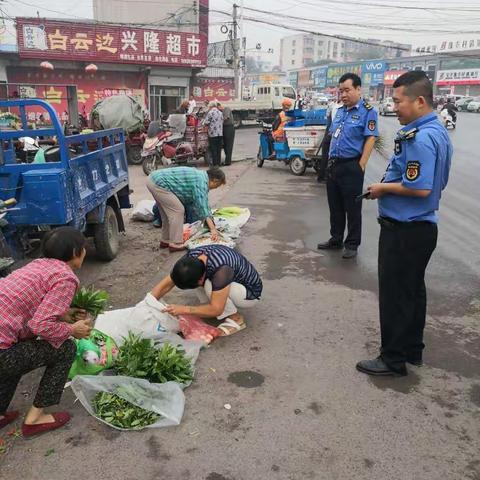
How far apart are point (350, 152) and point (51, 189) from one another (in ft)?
10.2

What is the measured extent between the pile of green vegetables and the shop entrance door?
26.4 metres

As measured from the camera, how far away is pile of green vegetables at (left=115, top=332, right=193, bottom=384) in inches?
116

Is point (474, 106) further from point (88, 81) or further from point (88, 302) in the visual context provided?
point (88, 302)

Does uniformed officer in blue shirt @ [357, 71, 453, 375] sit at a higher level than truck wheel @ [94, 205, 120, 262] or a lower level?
higher

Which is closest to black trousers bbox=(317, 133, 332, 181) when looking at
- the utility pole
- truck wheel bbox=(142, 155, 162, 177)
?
truck wheel bbox=(142, 155, 162, 177)

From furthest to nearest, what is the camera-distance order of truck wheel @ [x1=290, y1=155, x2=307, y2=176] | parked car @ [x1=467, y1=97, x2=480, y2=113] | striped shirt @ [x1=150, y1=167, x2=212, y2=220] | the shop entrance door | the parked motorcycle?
parked car @ [x1=467, y1=97, x2=480, y2=113], the shop entrance door, the parked motorcycle, truck wheel @ [x1=290, y1=155, x2=307, y2=176], striped shirt @ [x1=150, y1=167, x2=212, y2=220]

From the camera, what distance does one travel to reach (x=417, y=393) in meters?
3.00

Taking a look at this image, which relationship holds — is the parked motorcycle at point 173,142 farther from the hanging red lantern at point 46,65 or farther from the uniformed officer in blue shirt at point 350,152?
the hanging red lantern at point 46,65

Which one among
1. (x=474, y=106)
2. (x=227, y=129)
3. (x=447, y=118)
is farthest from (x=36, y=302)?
(x=474, y=106)

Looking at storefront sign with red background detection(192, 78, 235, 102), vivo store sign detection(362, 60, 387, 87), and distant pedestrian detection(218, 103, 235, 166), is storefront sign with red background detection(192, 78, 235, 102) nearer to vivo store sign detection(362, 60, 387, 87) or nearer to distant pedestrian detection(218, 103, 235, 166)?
distant pedestrian detection(218, 103, 235, 166)

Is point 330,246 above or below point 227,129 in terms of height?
below

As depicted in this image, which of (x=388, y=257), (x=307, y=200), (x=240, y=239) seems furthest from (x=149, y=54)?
(x=388, y=257)

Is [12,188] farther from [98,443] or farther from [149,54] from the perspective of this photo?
[149,54]

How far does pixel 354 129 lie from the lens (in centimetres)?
532
